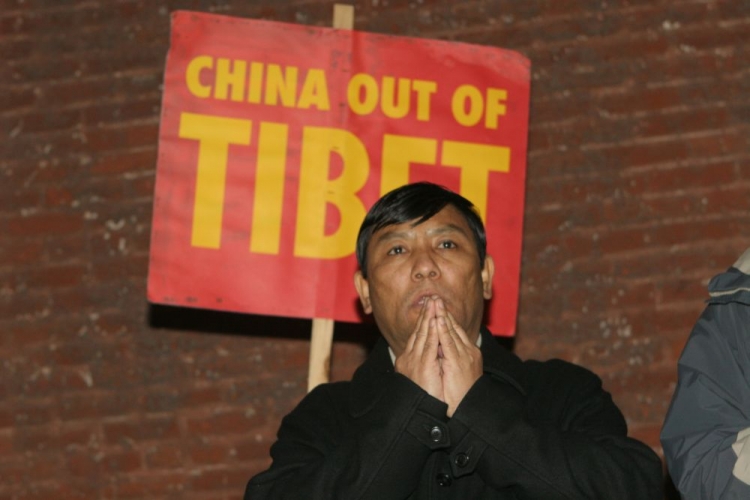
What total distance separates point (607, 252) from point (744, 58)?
0.81 metres

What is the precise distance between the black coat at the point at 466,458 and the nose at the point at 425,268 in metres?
0.28

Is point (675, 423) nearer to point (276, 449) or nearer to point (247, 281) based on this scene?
point (276, 449)

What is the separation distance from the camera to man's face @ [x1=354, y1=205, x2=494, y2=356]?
2.84m

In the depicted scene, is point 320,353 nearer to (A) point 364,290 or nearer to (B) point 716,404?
(A) point 364,290

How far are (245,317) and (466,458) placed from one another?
5.95 feet

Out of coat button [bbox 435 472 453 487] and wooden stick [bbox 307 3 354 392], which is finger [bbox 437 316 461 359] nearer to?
coat button [bbox 435 472 453 487]

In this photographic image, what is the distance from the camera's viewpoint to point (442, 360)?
262cm

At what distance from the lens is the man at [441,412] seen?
8.22ft

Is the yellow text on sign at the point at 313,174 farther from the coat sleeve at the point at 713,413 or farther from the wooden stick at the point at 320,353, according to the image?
the coat sleeve at the point at 713,413

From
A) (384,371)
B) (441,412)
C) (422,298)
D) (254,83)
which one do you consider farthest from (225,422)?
(441,412)

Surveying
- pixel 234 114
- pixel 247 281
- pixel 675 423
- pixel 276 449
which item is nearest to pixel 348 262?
pixel 247 281

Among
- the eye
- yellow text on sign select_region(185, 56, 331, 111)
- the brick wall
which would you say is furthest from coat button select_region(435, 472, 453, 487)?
the brick wall

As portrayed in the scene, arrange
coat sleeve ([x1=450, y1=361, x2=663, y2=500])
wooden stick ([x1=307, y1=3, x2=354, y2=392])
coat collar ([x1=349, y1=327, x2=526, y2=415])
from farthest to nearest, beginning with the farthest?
1. wooden stick ([x1=307, y1=3, x2=354, y2=392])
2. coat collar ([x1=349, y1=327, x2=526, y2=415])
3. coat sleeve ([x1=450, y1=361, x2=663, y2=500])

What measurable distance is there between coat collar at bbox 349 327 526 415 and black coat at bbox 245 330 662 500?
0.06 metres
